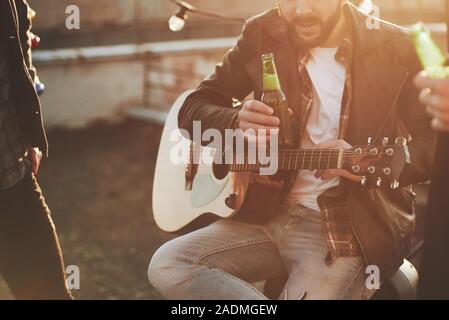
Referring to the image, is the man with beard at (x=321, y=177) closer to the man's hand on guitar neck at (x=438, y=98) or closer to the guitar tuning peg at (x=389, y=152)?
the guitar tuning peg at (x=389, y=152)

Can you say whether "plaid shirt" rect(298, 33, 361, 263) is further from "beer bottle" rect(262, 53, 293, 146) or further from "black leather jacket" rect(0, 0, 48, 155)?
"black leather jacket" rect(0, 0, 48, 155)

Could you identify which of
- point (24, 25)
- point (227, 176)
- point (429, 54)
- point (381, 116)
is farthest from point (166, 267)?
point (429, 54)

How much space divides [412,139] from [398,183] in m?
0.20

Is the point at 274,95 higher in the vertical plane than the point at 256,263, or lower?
higher

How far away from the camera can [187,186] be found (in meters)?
3.27

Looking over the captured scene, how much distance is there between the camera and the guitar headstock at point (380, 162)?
237 cm

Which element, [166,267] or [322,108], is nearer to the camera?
[166,267]

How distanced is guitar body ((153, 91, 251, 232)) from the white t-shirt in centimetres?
26

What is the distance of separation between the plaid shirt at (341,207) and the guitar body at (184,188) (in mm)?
364

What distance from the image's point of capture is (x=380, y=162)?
238 centimetres

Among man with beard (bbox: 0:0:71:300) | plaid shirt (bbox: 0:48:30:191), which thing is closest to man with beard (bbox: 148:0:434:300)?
man with beard (bbox: 0:0:71:300)

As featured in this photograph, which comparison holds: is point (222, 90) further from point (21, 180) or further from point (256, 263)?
point (21, 180)

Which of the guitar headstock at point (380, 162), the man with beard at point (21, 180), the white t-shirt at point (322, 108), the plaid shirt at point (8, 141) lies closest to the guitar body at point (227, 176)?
the guitar headstock at point (380, 162)

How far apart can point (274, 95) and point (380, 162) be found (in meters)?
0.45
